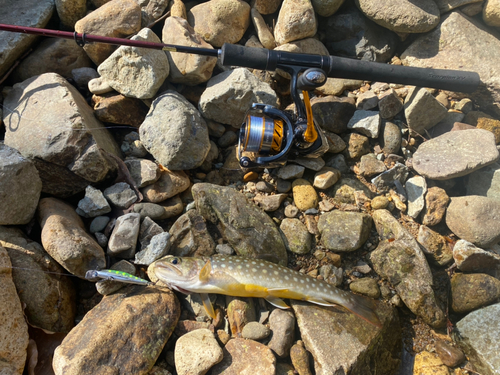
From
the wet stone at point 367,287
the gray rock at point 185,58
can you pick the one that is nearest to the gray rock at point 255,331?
the wet stone at point 367,287

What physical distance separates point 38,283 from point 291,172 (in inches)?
111

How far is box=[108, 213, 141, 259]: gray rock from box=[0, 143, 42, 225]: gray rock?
31.6 inches

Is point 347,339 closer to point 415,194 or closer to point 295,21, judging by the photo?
point 415,194

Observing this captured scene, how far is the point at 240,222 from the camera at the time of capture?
350cm

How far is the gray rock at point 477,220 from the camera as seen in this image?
359cm

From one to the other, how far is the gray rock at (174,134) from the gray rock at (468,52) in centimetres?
331

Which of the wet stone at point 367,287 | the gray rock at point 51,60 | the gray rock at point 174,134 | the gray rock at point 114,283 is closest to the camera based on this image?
the gray rock at point 114,283

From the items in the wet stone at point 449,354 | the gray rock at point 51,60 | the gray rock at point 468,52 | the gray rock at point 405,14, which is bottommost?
the wet stone at point 449,354

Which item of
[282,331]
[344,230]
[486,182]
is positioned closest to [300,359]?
[282,331]

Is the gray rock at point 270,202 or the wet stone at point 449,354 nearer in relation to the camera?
the wet stone at point 449,354

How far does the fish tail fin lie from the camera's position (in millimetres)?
3201

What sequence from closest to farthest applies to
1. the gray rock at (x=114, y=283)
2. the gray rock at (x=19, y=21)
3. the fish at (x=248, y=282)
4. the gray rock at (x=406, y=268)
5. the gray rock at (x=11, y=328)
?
the gray rock at (x=11, y=328)
the gray rock at (x=114, y=283)
the fish at (x=248, y=282)
the gray rock at (x=406, y=268)
the gray rock at (x=19, y=21)

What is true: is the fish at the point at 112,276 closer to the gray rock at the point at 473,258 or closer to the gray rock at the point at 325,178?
the gray rock at the point at 325,178

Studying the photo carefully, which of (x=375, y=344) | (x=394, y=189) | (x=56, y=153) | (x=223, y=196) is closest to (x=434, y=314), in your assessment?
(x=375, y=344)
